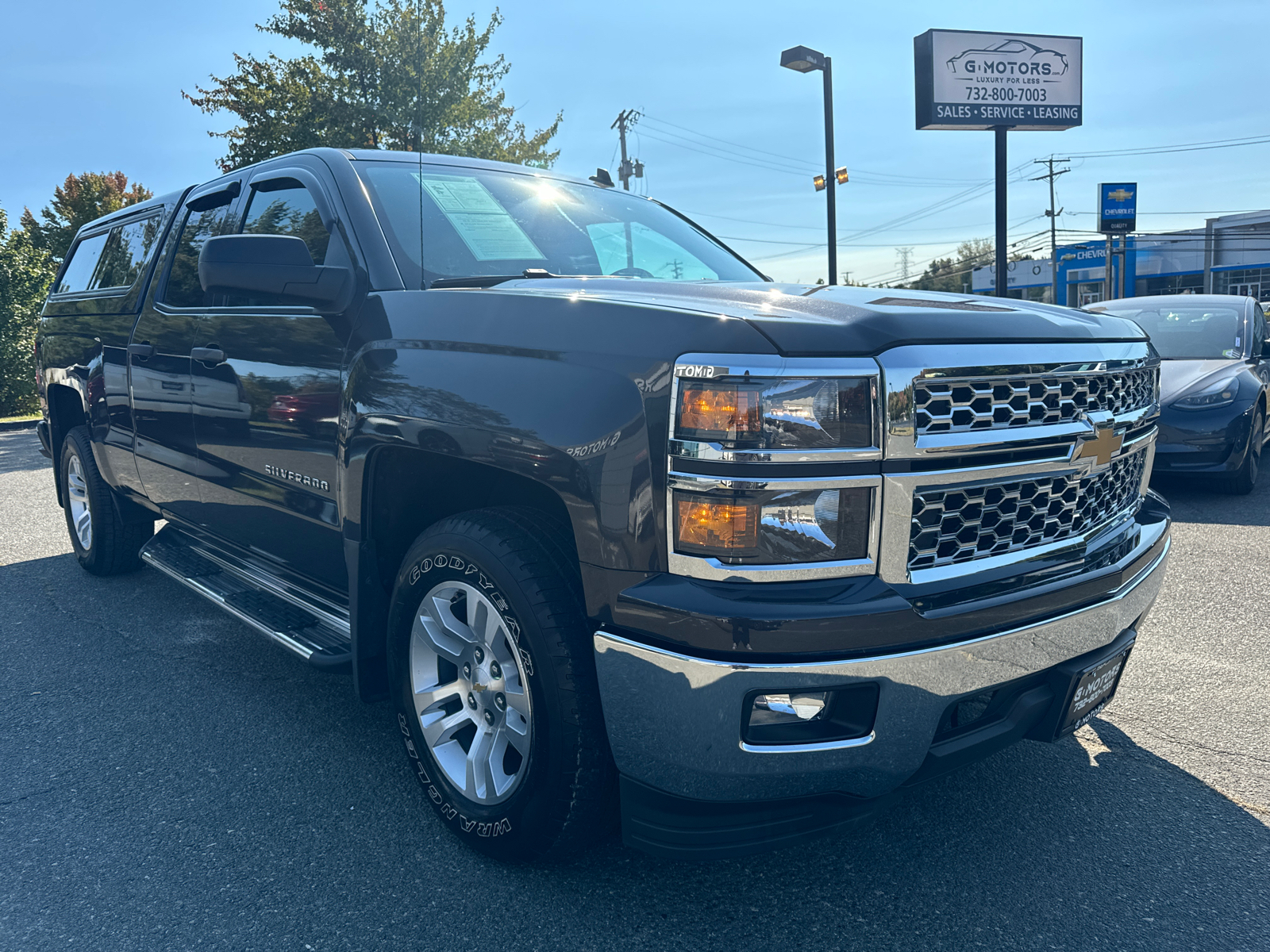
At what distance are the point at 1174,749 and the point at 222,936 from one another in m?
2.83

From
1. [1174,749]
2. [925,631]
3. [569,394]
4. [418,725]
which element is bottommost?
[1174,749]

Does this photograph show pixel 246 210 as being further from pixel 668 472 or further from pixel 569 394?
pixel 668 472

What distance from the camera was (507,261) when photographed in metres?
2.97

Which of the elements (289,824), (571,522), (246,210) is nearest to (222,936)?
(289,824)

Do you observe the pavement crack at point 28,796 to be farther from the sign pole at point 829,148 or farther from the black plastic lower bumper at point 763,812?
the sign pole at point 829,148

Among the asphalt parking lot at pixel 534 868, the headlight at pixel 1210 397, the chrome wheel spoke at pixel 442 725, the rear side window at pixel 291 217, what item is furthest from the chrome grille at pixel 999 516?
the headlight at pixel 1210 397

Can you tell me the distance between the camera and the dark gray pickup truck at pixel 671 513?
1.84 m

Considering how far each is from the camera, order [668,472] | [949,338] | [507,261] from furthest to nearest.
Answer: [507,261]
[949,338]
[668,472]

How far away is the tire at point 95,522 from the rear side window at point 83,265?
2.93 feet

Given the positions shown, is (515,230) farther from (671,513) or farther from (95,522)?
(95,522)

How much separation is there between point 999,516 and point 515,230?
1.87m

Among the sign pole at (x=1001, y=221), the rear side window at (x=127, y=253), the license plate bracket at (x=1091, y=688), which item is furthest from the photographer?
the sign pole at (x=1001, y=221)

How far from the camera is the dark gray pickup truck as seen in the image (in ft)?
6.04

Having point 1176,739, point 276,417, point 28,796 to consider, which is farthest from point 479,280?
point 1176,739
